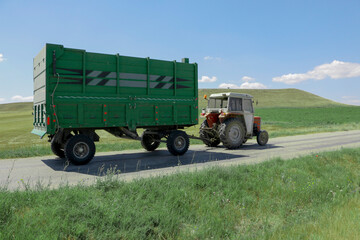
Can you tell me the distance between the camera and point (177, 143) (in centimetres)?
1044

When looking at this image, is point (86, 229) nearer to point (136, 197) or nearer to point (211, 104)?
point (136, 197)

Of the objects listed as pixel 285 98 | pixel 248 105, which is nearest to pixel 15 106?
pixel 285 98

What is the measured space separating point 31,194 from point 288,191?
205 inches

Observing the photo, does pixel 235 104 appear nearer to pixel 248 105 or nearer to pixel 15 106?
pixel 248 105

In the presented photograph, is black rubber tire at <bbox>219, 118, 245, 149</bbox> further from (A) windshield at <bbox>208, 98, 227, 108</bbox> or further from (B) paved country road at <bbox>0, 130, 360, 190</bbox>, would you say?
(B) paved country road at <bbox>0, 130, 360, 190</bbox>

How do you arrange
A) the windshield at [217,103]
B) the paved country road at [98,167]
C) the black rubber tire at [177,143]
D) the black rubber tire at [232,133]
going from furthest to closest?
1. the windshield at [217,103]
2. the black rubber tire at [232,133]
3. the black rubber tire at [177,143]
4. the paved country road at [98,167]

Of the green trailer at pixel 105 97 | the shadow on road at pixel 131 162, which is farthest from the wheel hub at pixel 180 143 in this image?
the shadow on road at pixel 131 162

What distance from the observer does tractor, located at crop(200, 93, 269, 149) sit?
41.1ft

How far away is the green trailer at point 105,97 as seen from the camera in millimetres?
8172

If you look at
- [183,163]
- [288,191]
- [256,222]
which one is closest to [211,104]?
[183,163]

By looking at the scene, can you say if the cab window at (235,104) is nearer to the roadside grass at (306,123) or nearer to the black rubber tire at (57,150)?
the black rubber tire at (57,150)

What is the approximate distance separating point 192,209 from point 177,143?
5.65 metres

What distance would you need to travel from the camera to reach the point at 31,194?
15.3 feet

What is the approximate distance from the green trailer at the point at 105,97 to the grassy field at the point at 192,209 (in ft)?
11.9
